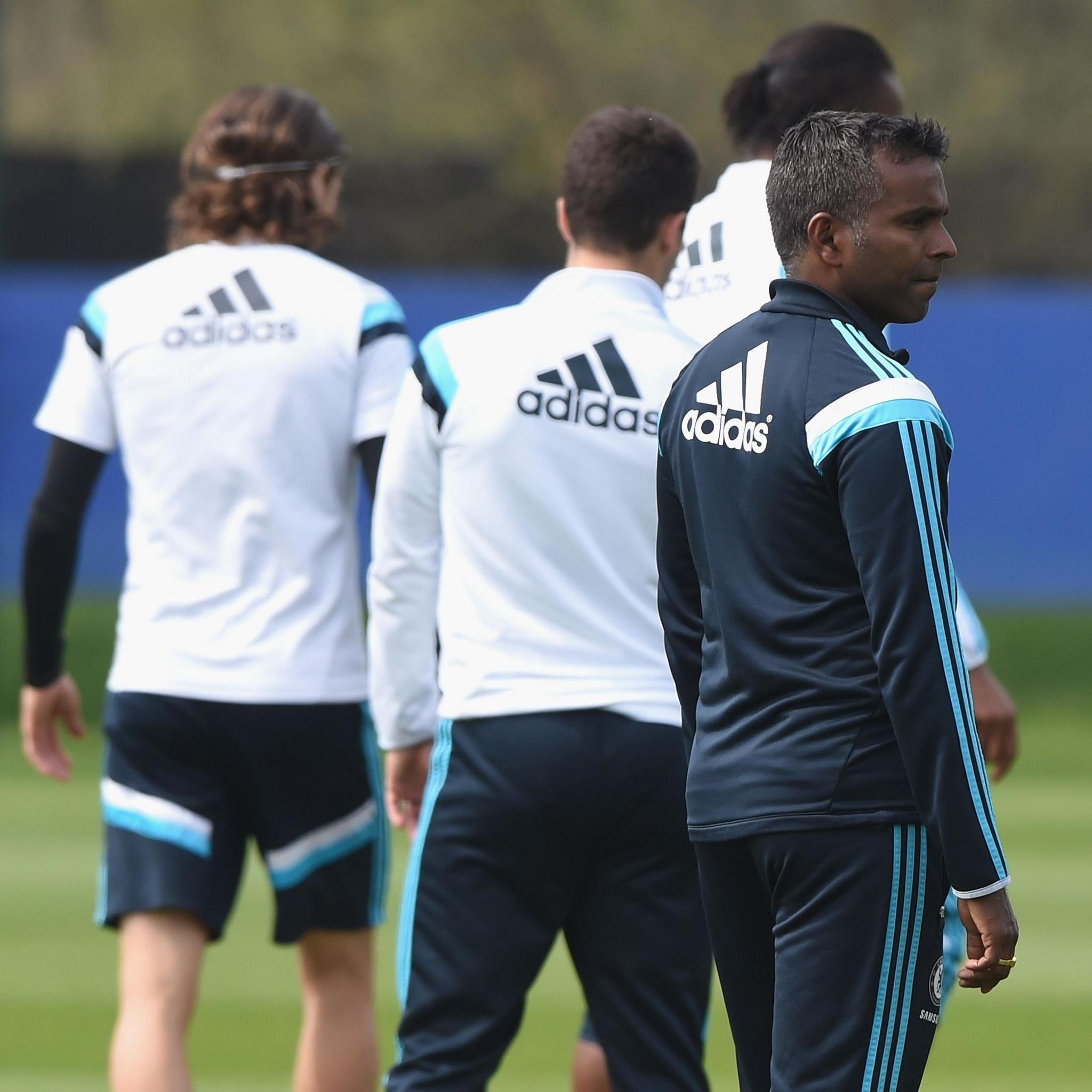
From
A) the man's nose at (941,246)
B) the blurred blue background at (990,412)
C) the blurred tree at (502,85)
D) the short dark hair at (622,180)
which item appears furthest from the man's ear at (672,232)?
the blurred tree at (502,85)

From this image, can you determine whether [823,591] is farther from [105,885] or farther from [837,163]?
[105,885]

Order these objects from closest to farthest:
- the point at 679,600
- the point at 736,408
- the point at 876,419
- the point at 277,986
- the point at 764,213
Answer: the point at 876,419 → the point at 736,408 → the point at 679,600 → the point at 764,213 → the point at 277,986

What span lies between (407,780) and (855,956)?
132 centimetres

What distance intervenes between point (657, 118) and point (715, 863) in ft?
4.79

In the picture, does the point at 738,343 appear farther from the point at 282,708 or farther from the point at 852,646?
the point at 282,708

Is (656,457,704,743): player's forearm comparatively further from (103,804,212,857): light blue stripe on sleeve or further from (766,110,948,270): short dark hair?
(103,804,212,857): light blue stripe on sleeve

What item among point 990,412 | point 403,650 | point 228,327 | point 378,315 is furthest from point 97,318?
point 990,412

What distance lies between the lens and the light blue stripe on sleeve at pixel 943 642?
2680 mm

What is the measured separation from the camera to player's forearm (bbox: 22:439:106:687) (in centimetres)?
427

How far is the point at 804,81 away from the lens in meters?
4.21

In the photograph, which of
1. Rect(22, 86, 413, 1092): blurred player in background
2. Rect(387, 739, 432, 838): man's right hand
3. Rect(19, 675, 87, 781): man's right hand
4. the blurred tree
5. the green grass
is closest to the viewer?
Rect(387, 739, 432, 838): man's right hand

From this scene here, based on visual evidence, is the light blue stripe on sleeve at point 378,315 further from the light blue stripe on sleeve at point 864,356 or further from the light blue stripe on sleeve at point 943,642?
the light blue stripe on sleeve at point 943,642

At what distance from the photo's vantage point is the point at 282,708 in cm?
414

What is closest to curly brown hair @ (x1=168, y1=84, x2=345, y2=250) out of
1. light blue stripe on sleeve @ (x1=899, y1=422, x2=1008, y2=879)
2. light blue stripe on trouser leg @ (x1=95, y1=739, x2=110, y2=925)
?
light blue stripe on trouser leg @ (x1=95, y1=739, x2=110, y2=925)
